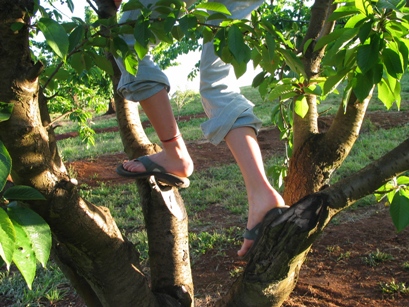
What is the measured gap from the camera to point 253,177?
1764 millimetres

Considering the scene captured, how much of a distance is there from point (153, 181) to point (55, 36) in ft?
3.77

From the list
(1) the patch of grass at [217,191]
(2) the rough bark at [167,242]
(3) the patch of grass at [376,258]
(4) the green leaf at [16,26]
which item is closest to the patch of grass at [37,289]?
(2) the rough bark at [167,242]

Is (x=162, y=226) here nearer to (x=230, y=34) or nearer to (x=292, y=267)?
(x=292, y=267)

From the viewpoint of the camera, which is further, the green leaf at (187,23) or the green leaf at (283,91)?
the green leaf at (283,91)

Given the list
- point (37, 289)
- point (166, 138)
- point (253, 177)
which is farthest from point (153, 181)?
point (37, 289)

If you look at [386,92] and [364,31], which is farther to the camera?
[386,92]

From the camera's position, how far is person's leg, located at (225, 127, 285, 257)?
1748mm

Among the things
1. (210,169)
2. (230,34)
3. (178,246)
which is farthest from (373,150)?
(230,34)

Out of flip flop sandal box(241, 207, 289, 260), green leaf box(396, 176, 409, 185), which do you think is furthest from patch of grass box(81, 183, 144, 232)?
green leaf box(396, 176, 409, 185)

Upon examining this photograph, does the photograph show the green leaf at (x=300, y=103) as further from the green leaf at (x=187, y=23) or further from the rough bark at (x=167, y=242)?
the green leaf at (x=187, y=23)

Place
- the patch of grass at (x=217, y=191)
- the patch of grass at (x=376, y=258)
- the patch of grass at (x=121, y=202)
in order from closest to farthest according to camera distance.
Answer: the patch of grass at (x=376, y=258) → the patch of grass at (x=121, y=202) → the patch of grass at (x=217, y=191)

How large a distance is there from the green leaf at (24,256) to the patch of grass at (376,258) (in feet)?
7.18

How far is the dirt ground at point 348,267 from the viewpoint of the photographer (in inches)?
94.2

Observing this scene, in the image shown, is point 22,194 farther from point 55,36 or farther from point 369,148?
point 369,148
